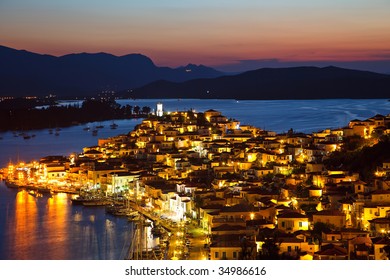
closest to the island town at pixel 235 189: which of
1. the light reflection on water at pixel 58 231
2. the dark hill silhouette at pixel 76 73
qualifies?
the light reflection on water at pixel 58 231

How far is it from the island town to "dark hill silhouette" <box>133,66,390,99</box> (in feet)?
52.3

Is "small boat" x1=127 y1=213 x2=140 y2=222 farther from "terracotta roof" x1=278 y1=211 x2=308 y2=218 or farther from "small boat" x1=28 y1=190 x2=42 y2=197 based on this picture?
"small boat" x1=28 y1=190 x2=42 y2=197

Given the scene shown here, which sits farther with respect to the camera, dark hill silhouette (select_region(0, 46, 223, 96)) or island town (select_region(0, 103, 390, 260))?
dark hill silhouette (select_region(0, 46, 223, 96))

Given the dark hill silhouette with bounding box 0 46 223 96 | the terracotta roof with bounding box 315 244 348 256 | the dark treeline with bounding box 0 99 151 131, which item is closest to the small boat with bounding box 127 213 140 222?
the terracotta roof with bounding box 315 244 348 256

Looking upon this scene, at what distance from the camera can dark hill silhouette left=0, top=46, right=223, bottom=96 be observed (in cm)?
2889

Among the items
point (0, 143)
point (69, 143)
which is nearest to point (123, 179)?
point (69, 143)

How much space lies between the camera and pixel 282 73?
41.7m

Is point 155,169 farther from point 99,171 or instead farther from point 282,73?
point 282,73

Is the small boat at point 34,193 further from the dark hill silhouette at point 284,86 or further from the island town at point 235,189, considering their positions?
the dark hill silhouette at point 284,86

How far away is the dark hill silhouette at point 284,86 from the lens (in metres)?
28.4

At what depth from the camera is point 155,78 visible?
200 ft

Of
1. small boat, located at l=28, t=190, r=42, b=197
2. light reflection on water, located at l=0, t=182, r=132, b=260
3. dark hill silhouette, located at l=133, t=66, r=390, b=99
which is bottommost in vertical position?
small boat, located at l=28, t=190, r=42, b=197

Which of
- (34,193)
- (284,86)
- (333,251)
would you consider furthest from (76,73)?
(333,251)

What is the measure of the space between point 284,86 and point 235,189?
108 ft
